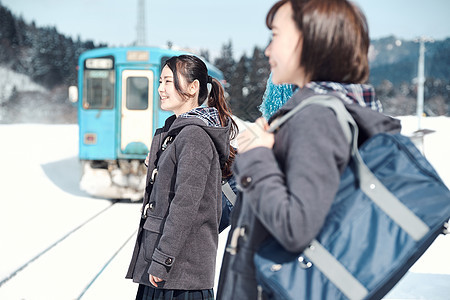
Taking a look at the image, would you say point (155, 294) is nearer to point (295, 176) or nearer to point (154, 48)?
point (295, 176)

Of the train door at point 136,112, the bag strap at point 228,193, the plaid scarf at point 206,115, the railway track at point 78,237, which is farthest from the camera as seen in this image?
the train door at point 136,112

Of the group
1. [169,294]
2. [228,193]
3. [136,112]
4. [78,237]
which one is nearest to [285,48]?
[228,193]

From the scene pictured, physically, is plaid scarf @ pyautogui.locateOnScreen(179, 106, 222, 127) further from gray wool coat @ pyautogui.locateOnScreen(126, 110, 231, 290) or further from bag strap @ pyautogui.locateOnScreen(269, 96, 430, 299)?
bag strap @ pyautogui.locateOnScreen(269, 96, 430, 299)

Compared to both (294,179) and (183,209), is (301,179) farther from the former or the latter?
(183,209)

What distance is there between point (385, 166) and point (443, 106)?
76852mm

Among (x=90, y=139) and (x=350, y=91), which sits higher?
(x=350, y=91)

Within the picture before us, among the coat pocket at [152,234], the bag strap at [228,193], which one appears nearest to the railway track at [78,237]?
the coat pocket at [152,234]

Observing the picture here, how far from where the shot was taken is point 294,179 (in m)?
1.18

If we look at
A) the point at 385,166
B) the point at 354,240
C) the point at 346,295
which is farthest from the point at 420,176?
the point at 346,295

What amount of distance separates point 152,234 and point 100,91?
7817mm

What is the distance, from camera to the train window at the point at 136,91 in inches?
372

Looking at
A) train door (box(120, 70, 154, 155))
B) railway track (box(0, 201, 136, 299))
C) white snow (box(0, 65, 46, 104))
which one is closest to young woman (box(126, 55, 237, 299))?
railway track (box(0, 201, 136, 299))

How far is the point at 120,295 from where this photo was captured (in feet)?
13.8

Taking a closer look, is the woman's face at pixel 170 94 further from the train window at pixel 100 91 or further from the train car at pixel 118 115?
the train window at pixel 100 91
